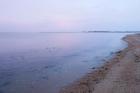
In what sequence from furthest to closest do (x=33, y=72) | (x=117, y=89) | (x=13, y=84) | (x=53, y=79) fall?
(x=33, y=72)
(x=53, y=79)
(x=13, y=84)
(x=117, y=89)

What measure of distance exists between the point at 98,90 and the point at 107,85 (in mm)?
1293

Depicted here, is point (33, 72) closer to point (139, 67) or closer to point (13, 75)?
point (13, 75)

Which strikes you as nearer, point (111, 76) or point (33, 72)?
point (111, 76)

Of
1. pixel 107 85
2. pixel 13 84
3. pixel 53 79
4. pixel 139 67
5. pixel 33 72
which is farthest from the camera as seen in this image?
pixel 33 72

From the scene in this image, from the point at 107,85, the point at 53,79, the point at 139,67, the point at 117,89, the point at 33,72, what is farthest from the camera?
the point at 33,72

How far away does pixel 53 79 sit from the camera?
1833cm

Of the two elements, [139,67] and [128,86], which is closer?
[128,86]

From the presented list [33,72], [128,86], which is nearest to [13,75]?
[33,72]

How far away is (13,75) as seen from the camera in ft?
65.4

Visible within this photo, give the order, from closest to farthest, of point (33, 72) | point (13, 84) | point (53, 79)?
point (13, 84) → point (53, 79) → point (33, 72)

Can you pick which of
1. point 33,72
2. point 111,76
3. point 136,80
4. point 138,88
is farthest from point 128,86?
point 33,72

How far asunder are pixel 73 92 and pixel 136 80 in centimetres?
462

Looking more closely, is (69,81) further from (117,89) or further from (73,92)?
(117,89)

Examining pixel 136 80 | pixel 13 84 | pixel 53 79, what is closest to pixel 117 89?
pixel 136 80
